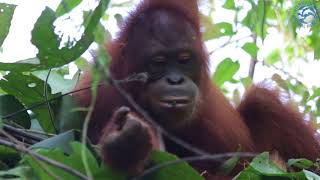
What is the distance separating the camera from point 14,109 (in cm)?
282

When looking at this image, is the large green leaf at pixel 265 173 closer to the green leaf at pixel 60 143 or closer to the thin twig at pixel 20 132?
the green leaf at pixel 60 143

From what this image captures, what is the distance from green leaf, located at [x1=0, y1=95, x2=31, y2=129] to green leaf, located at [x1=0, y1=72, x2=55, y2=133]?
4 centimetres

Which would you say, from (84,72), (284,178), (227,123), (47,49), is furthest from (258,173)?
(84,72)

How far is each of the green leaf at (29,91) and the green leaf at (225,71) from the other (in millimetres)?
1264

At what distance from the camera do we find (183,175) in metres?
2.29

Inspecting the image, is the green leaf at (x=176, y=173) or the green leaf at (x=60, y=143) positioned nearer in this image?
the green leaf at (x=176, y=173)

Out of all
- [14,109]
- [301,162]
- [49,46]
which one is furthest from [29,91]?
[301,162]

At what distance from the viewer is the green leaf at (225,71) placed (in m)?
3.86

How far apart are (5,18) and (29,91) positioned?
12.8 inches

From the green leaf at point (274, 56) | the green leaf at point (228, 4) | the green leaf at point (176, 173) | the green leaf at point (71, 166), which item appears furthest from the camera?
the green leaf at point (274, 56)

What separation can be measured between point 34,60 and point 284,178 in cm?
119

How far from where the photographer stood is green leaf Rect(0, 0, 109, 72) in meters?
2.58

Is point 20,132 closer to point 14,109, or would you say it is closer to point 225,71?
point 14,109

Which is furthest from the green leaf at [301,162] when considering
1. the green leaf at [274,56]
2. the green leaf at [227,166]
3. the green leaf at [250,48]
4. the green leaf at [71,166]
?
the green leaf at [274,56]
